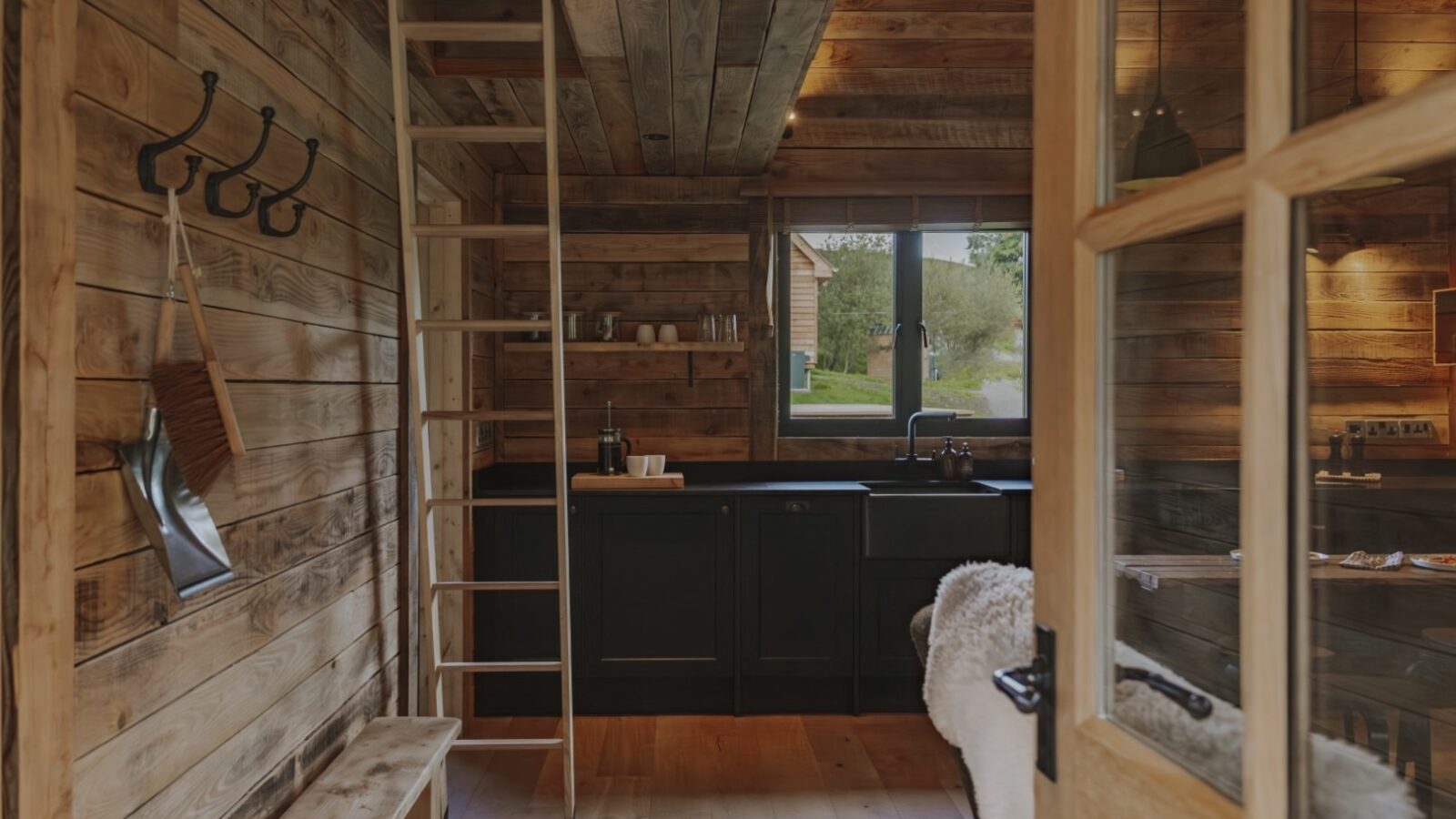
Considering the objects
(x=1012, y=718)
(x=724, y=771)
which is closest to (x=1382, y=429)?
(x=1012, y=718)

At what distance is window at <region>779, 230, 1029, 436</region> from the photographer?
457cm

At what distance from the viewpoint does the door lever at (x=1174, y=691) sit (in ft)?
2.69

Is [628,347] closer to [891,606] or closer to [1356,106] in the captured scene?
[891,606]

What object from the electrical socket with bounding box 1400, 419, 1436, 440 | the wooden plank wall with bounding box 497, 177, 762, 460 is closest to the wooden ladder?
the wooden plank wall with bounding box 497, 177, 762, 460

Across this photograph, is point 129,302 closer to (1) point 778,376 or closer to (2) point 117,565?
(2) point 117,565

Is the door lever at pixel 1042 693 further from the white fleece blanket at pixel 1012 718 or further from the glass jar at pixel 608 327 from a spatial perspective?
the glass jar at pixel 608 327

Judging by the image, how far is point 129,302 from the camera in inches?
56.4

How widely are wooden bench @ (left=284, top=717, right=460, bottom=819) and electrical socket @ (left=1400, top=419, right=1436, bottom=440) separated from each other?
1.86m

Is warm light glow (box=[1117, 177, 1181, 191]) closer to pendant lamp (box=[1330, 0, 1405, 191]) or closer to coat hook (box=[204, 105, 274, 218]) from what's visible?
pendant lamp (box=[1330, 0, 1405, 191])

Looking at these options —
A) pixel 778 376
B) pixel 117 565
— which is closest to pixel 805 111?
pixel 778 376

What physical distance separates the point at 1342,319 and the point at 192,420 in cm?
155

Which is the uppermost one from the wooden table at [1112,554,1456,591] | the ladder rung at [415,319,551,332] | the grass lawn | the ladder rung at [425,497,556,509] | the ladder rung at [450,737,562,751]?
the ladder rung at [415,319,551,332]

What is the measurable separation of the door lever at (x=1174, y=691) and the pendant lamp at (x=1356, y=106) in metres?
0.43

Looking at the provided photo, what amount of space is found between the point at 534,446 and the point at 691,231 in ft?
4.09
